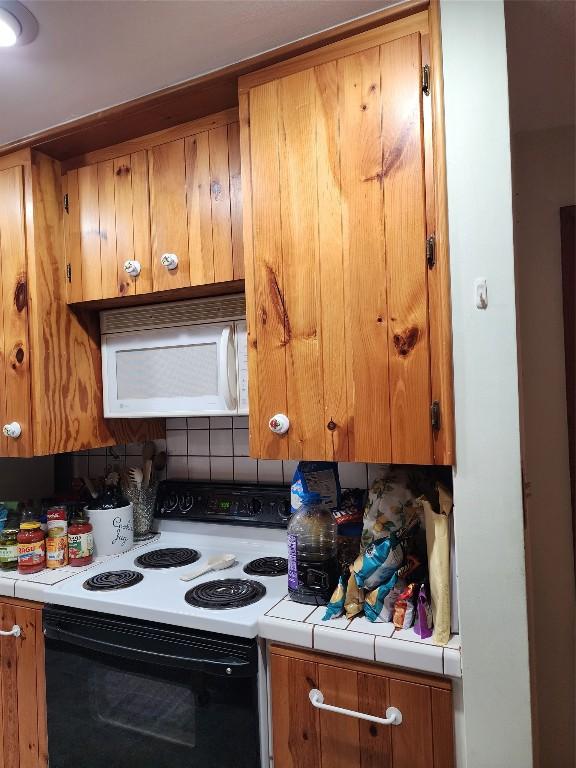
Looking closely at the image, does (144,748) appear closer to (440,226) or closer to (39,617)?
(39,617)

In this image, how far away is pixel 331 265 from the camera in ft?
3.93

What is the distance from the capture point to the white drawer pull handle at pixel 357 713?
3.48ft

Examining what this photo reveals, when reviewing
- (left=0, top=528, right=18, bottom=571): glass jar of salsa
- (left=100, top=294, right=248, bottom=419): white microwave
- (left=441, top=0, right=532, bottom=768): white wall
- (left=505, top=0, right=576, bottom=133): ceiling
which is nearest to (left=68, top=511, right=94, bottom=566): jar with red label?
(left=0, top=528, right=18, bottom=571): glass jar of salsa

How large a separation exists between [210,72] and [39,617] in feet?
5.42

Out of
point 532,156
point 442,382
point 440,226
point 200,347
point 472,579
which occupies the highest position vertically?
point 532,156

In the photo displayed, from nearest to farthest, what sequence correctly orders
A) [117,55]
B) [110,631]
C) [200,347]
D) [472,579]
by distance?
[472,579] → [117,55] → [110,631] → [200,347]

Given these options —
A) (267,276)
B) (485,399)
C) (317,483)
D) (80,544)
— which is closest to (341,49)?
(267,276)

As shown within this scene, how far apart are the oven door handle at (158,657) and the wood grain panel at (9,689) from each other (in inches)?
7.4

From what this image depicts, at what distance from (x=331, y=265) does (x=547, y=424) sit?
1.02 m

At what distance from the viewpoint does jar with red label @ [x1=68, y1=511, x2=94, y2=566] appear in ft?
5.46

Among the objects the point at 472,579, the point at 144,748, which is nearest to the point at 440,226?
the point at 472,579

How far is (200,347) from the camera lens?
162 cm

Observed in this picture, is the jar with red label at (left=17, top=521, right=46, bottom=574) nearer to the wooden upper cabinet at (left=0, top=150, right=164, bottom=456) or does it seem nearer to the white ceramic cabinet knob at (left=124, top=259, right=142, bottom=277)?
the wooden upper cabinet at (left=0, top=150, right=164, bottom=456)

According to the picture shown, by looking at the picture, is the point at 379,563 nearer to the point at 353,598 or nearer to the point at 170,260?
the point at 353,598
